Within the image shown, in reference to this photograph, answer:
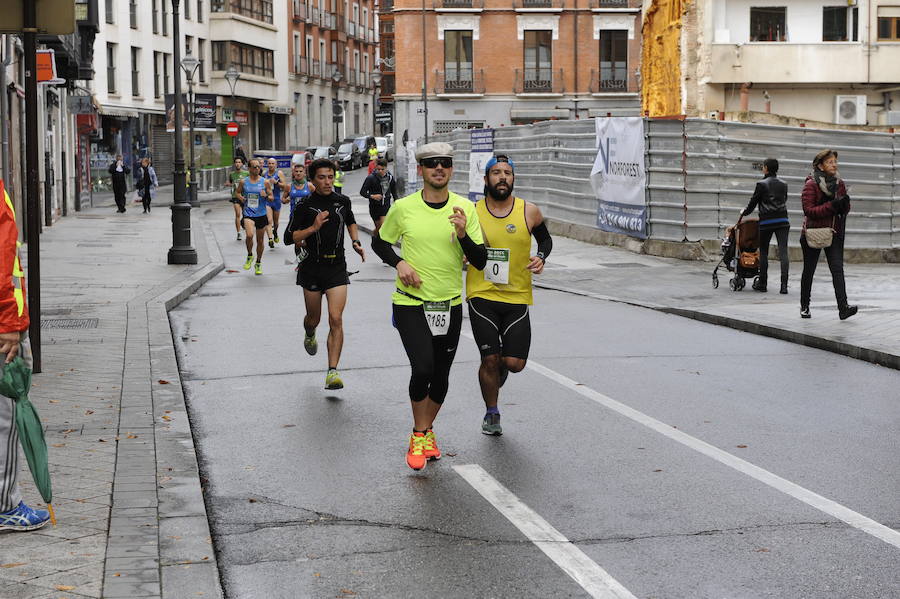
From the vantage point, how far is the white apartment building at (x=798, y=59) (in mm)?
44969

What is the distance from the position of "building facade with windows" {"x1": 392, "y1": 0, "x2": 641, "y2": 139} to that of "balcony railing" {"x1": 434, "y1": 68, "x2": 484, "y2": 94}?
0.05m

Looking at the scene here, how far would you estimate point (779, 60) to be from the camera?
46.3 m

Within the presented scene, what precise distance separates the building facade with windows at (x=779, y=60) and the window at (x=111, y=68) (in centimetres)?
2610

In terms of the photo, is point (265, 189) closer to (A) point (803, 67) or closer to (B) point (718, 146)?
(B) point (718, 146)

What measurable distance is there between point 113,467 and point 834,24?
44668 mm

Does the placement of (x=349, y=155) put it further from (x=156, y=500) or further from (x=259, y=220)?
(x=156, y=500)

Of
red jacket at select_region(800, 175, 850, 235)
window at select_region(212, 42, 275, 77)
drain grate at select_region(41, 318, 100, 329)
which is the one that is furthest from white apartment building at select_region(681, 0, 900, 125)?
window at select_region(212, 42, 275, 77)

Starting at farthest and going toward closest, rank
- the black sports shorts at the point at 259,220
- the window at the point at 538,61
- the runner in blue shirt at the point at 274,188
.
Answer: the window at the point at 538,61 → the runner in blue shirt at the point at 274,188 → the black sports shorts at the point at 259,220

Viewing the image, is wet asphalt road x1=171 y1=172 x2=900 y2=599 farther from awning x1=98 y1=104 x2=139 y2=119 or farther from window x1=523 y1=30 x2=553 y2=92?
window x1=523 y1=30 x2=553 y2=92

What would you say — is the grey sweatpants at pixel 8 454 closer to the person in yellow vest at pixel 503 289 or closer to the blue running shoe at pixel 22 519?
the blue running shoe at pixel 22 519

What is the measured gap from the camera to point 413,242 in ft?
24.4

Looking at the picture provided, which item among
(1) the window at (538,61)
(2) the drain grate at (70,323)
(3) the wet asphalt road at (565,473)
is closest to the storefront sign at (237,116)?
(1) the window at (538,61)

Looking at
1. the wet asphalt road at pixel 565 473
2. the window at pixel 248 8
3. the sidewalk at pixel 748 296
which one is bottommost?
Answer: the wet asphalt road at pixel 565 473

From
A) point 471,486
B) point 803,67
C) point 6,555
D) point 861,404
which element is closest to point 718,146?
point 861,404
